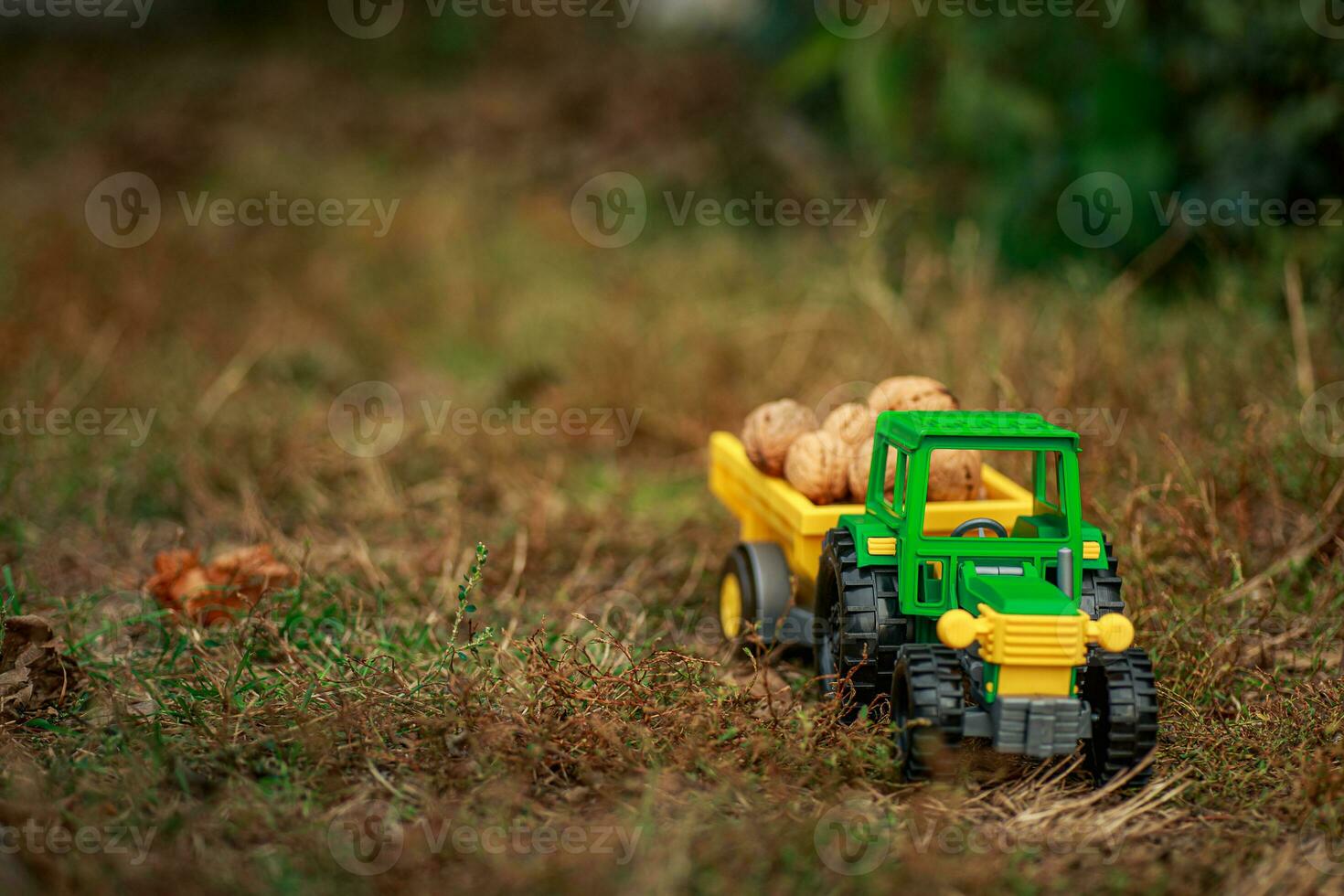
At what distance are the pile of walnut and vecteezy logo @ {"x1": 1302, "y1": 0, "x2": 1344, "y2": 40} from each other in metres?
3.56

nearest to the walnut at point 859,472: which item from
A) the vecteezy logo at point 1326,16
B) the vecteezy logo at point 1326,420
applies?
the vecteezy logo at point 1326,420

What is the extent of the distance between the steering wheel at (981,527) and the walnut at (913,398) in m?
0.67

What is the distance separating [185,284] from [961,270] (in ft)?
17.6

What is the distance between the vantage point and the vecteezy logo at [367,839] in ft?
7.93

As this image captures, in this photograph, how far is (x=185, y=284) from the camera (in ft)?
26.4

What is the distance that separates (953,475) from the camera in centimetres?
344

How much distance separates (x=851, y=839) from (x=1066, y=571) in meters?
0.93

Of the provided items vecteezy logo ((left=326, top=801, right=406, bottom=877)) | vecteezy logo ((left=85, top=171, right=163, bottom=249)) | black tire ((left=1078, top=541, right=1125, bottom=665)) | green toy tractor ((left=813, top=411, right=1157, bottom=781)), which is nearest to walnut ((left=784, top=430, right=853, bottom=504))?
green toy tractor ((left=813, top=411, right=1157, bottom=781))

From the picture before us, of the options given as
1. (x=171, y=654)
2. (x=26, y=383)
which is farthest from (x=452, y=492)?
(x=26, y=383)

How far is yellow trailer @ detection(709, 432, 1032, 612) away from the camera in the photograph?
11.1ft

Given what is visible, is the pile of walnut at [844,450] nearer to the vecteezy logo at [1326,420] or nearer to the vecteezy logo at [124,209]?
the vecteezy logo at [1326,420]

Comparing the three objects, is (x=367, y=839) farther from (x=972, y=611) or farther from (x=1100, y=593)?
(x=1100, y=593)

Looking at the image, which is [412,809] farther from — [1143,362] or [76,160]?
[76,160]

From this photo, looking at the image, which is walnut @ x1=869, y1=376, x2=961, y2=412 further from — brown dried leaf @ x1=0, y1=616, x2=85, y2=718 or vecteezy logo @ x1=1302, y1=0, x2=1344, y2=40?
vecteezy logo @ x1=1302, y1=0, x2=1344, y2=40
